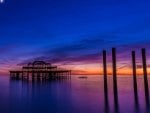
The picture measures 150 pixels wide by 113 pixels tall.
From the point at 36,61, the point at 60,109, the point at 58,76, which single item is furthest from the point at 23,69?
the point at 60,109

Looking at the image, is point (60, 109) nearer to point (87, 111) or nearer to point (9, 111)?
point (87, 111)

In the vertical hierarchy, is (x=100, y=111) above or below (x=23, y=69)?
below

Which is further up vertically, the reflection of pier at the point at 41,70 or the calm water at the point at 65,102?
the reflection of pier at the point at 41,70

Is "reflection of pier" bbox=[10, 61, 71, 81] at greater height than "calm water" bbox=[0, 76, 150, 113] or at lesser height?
greater

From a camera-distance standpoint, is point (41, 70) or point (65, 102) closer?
point (65, 102)

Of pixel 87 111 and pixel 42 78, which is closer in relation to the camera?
pixel 87 111

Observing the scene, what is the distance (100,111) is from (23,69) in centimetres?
5966

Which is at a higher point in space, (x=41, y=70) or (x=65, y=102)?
(x=41, y=70)

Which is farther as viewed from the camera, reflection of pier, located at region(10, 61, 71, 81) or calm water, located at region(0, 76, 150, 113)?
reflection of pier, located at region(10, 61, 71, 81)

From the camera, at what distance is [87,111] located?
17078 millimetres

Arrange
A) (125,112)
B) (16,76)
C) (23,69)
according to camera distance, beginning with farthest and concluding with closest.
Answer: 1. (16,76)
2. (23,69)
3. (125,112)

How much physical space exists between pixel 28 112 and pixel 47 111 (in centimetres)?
134

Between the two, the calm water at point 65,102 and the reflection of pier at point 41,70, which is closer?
the calm water at point 65,102

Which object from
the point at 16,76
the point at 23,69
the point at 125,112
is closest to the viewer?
the point at 125,112
